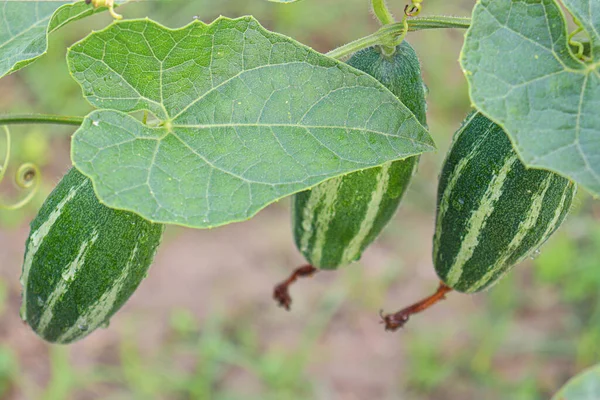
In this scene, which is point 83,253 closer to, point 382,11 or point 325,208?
point 325,208

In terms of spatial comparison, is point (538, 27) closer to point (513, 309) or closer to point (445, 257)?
point (445, 257)

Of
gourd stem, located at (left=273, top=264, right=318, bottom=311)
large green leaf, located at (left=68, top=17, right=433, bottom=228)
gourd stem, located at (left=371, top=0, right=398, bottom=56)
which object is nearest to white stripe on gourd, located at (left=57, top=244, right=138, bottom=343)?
large green leaf, located at (left=68, top=17, right=433, bottom=228)

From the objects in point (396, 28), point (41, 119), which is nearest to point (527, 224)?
point (396, 28)

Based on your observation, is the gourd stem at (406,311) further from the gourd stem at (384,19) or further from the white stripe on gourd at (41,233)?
the white stripe on gourd at (41,233)

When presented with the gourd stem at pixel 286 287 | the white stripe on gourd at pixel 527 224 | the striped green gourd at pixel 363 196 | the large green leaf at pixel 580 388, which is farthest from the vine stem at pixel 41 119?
the large green leaf at pixel 580 388

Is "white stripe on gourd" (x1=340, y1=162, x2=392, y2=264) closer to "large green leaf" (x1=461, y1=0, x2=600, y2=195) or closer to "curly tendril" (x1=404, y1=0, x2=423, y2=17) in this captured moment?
"curly tendril" (x1=404, y1=0, x2=423, y2=17)

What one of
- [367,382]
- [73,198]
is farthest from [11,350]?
[73,198]
